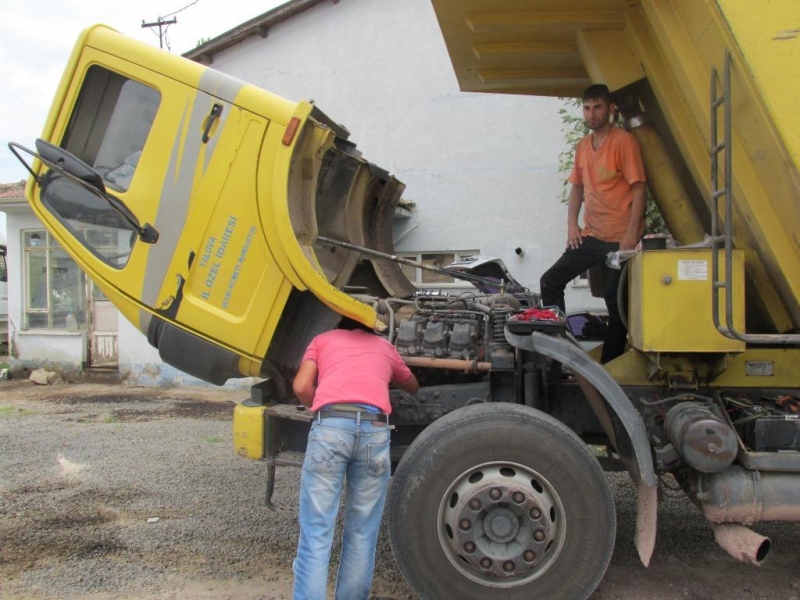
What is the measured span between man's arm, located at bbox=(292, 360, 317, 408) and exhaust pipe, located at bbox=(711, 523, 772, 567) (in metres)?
2.16

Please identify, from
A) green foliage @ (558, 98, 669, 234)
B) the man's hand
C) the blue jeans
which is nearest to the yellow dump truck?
the blue jeans

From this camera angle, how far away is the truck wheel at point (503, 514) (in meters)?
2.93

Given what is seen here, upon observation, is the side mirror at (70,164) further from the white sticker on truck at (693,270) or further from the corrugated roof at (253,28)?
the corrugated roof at (253,28)

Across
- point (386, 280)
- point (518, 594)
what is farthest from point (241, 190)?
point (518, 594)

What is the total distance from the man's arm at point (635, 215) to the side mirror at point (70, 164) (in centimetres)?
316

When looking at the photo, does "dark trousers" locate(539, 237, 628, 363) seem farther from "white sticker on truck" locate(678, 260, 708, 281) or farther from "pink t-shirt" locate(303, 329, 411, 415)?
"pink t-shirt" locate(303, 329, 411, 415)

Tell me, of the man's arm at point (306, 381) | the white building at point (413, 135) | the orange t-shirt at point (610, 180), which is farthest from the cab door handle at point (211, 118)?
the white building at point (413, 135)

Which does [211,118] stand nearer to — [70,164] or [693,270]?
[70,164]

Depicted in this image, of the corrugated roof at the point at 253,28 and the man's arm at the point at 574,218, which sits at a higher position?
the corrugated roof at the point at 253,28

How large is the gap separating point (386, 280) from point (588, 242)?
1457mm

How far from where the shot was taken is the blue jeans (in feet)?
9.13

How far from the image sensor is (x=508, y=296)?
398cm

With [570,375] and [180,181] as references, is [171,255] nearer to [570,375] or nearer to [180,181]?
[180,181]

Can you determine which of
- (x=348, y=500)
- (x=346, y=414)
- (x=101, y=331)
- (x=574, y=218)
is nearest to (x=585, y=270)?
(x=574, y=218)
